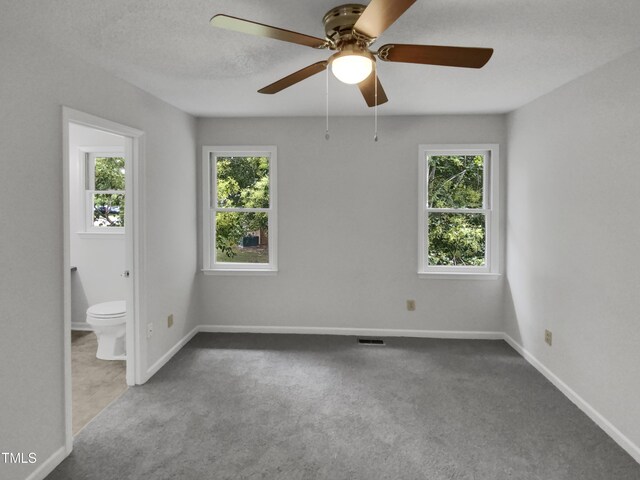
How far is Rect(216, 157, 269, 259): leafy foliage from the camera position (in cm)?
429

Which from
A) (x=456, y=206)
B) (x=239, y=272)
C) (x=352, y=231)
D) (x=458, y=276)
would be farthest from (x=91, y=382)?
(x=456, y=206)

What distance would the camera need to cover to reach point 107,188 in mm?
4414

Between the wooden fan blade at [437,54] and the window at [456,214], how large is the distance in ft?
7.91

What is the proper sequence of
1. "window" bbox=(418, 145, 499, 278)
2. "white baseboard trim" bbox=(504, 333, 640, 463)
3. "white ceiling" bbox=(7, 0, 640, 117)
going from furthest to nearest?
"window" bbox=(418, 145, 499, 278) < "white baseboard trim" bbox=(504, 333, 640, 463) < "white ceiling" bbox=(7, 0, 640, 117)

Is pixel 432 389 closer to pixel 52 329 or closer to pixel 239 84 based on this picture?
pixel 52 329

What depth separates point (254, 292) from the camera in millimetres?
4289

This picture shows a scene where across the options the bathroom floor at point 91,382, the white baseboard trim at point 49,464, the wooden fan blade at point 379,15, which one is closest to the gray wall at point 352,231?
the bathroom floor at point 91,382

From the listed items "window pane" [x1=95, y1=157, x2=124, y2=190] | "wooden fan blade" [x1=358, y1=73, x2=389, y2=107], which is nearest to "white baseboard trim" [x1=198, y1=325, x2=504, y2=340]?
"window pane" [x1=95, y1=157, x2=124, y2=190]

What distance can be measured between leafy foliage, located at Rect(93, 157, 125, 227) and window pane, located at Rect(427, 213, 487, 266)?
353 cm

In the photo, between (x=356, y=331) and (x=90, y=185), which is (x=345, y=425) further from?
(x=90, y=185)

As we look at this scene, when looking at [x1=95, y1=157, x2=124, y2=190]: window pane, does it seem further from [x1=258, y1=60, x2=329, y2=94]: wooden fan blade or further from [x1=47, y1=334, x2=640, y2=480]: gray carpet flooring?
[x1=258, y1=60, x2=329, y2=94]: wooden fan blade

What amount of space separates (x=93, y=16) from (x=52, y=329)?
5.42 ft

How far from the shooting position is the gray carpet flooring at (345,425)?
6.89ft

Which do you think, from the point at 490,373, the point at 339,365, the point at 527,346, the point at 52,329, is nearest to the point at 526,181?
the point at 527,346
